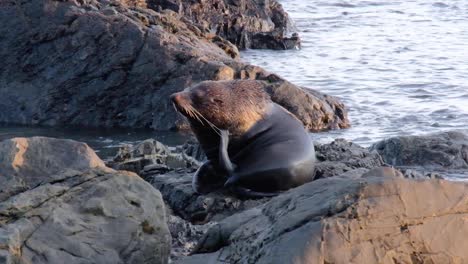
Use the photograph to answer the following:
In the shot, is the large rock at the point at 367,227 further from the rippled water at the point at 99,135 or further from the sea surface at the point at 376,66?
the rippled water at the point at 99,135

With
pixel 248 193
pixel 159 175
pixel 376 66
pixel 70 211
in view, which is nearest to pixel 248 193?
pixel 248 193

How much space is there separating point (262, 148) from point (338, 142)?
5.06 ft

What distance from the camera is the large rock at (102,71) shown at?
12961 millimetres

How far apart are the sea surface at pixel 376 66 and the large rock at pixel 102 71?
0.35 metres

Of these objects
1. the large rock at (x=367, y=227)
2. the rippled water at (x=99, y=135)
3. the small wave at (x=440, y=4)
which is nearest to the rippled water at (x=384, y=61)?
the small wave at (x=440, y=4)

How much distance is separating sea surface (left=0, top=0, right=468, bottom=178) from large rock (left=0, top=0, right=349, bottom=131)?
35cm

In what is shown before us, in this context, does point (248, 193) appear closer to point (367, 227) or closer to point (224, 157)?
point (224, 157)

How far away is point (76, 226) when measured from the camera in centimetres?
575

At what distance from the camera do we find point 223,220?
6059mm

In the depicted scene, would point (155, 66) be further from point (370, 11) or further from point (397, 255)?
point (370, 11)

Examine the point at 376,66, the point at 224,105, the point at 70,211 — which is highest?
the point at 70,211

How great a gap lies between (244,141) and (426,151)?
3.28m

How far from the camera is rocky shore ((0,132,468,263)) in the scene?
502 cm

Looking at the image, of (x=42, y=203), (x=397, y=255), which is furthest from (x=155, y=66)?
(x=397, y=255)
